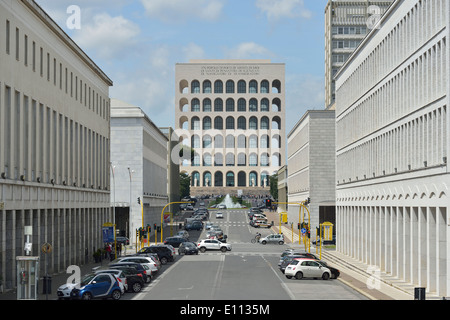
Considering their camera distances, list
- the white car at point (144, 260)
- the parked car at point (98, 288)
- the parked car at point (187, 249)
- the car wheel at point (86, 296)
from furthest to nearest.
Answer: the parked car at point (187, 249) → the white car at point (144, 260) → the parked car at point (98, 288) → the car wheel at point (86, 296)

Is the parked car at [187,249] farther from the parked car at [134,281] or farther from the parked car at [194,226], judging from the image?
the parked car at [194,226]

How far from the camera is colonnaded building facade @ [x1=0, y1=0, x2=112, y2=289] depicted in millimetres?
41469

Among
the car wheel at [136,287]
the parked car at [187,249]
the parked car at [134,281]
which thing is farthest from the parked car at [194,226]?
the car wheel at [136,287]

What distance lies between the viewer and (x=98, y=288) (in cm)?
3544

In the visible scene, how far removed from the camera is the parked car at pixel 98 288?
1363 inches

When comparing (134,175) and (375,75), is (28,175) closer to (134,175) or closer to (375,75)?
(375,75)

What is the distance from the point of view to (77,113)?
62.1 m

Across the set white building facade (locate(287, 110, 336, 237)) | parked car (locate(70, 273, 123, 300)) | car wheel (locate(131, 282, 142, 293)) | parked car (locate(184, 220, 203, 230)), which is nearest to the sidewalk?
car wheel (locate(131, 282, 142, 293))

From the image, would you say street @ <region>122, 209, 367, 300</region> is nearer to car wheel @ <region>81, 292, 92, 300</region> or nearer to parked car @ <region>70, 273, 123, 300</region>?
parked car @ <region>70, 273, 123, 300</region>

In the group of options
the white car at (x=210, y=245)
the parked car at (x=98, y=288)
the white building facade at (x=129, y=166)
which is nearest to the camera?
the parked car at (x=98, y=288)

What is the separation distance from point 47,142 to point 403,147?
78.4 feet

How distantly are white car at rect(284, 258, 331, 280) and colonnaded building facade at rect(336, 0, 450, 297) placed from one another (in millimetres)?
4689

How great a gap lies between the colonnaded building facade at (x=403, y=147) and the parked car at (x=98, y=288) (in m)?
15.9

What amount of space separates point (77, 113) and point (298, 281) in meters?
25.1
